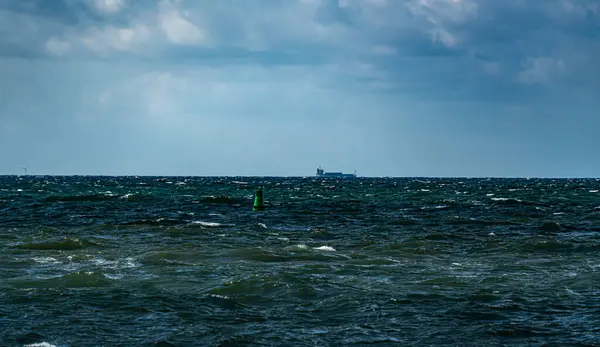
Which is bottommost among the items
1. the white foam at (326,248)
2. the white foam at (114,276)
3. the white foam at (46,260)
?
the white foam at (46,260)

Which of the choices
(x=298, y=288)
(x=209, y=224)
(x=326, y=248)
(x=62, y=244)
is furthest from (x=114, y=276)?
(x=209, y=224)

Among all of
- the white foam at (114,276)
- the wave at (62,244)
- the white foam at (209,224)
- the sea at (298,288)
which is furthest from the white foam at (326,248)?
the white foam at (209,224)

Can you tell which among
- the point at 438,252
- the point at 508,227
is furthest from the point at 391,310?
the point at 508,227

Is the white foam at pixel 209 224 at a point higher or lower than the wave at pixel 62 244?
higher

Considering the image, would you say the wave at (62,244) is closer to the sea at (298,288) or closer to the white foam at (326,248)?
the sea at (298,288)

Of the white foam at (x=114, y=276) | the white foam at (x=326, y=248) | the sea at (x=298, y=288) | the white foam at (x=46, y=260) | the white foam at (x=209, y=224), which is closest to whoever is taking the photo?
the sea at (x=298, y=288)

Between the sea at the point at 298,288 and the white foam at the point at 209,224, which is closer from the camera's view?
the sea at the point at 298,288

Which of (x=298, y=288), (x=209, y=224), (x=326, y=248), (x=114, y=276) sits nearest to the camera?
(x=298, y=288)

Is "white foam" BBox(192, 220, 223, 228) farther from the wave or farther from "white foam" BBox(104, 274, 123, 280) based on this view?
"white foam" BBox(104, 274, 123, 280)

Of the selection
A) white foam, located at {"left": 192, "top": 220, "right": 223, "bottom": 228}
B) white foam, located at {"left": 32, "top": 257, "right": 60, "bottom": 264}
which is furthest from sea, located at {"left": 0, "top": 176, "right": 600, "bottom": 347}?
white foam, located at {"left": 192, "top": 220, "right": 223, "bottom": 228}

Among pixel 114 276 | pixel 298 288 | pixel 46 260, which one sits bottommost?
pixel 46 260

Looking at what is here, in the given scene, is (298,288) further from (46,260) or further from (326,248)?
(326,248)

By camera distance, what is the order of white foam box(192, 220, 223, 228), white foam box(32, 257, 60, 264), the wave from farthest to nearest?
white foam box(192, 220, 223, 228) < the wave < white foam box(32, 257, 60, 264)

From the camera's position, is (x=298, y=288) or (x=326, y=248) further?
(x=326, y=248)
